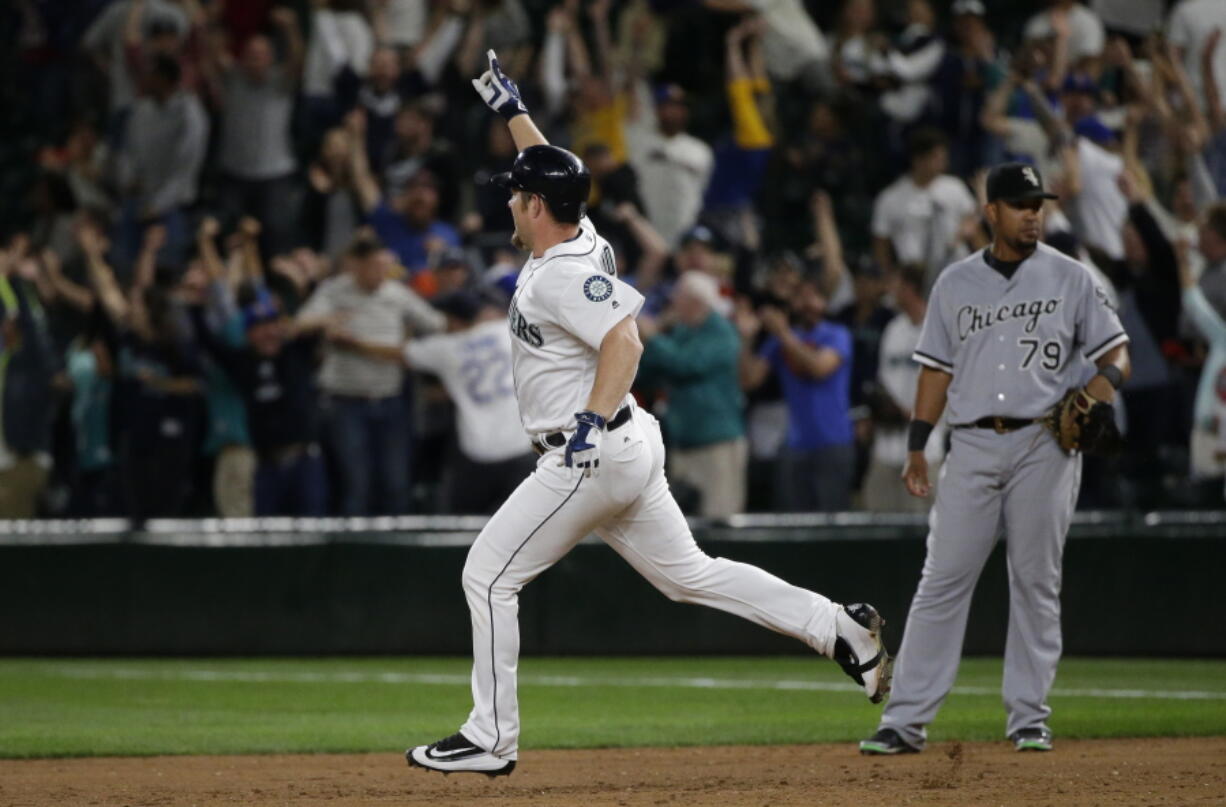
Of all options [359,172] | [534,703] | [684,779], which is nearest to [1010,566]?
[684,779]

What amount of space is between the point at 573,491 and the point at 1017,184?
2268mm

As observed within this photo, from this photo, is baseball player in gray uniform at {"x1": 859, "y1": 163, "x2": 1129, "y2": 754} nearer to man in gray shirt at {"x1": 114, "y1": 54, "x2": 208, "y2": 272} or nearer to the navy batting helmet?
the navy batting helmet

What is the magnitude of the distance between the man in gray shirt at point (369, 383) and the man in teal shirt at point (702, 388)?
5.34 ft

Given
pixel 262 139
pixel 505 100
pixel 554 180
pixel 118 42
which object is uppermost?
pixel 118 42

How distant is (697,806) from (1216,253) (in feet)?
23.9

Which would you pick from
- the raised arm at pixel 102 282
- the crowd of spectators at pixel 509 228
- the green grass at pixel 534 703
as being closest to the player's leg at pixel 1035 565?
the green grass at pixel 534 703

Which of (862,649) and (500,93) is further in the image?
(500,93)

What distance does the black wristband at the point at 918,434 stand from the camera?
24.7 ft

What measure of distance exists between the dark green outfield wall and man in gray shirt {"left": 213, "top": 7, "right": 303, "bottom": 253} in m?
4.23

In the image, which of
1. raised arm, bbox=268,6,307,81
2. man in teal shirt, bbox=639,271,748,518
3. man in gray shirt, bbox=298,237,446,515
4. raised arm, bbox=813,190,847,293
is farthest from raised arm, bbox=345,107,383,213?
raised arm, bbox=813,190,847,293

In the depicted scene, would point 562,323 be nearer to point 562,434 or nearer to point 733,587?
point 562,434

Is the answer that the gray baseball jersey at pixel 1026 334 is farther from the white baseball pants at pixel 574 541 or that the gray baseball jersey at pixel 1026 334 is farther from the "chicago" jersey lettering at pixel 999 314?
the white baseball pants at pixel 574 541

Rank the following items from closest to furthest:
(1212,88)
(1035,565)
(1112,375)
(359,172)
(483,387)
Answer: (1112,375) < (1035,565) < (483,387) < (1212,88) < (359,172)

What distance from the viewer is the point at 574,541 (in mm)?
6438
